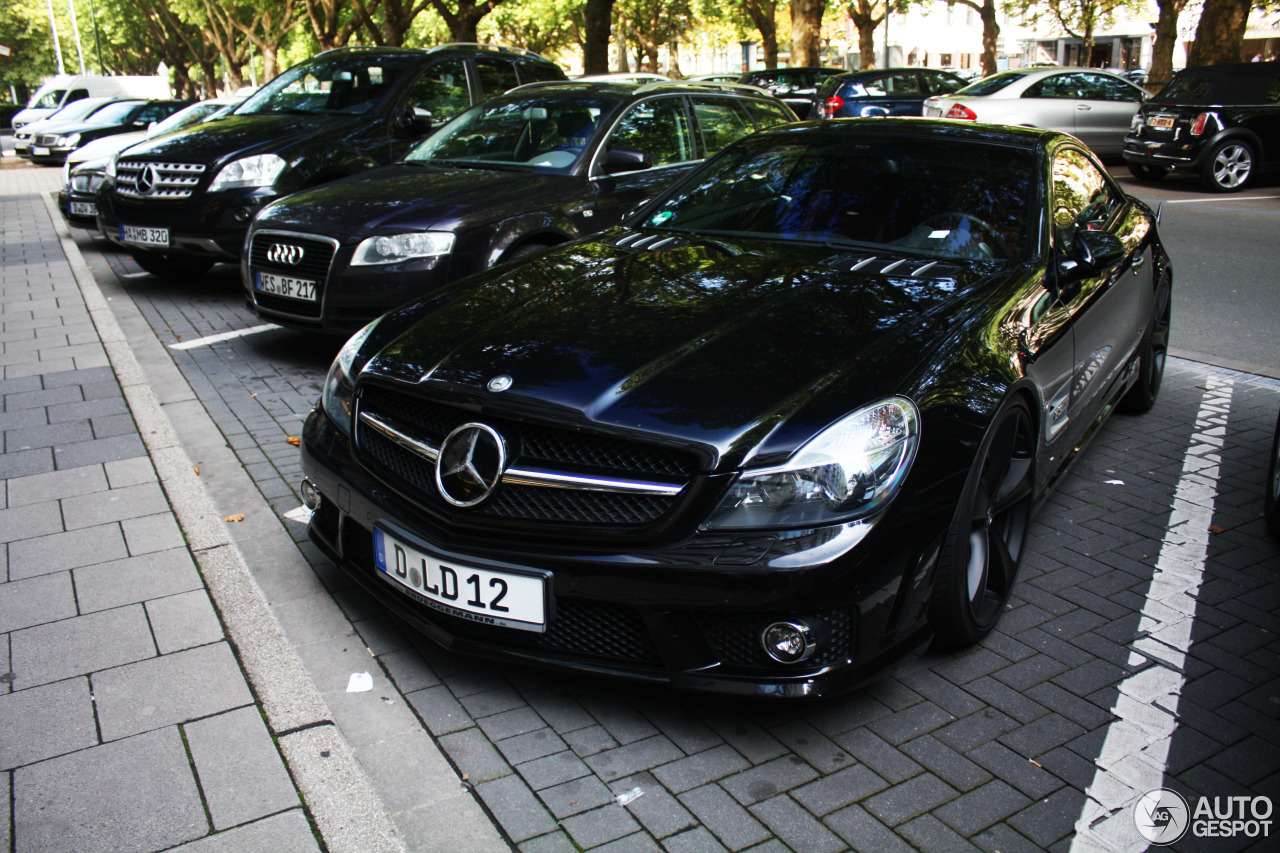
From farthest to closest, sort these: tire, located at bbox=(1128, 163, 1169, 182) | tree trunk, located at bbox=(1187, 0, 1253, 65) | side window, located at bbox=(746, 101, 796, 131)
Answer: tree trunk, located at bbox=(1187, 0, 1253, 65)
tire, located at bbox=(1128, 163, 1169, 182)
side window, located at bbox=(746, 101, 796, 131)

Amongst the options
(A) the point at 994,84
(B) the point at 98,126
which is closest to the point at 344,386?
(A) the point at 994,84

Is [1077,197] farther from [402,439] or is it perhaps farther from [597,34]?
[597,34]

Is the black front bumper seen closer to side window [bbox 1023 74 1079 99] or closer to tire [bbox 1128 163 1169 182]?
tire [bbox 1128 163 1169 182]

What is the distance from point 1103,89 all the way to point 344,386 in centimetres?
1720

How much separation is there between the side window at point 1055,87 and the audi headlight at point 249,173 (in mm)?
Answer: 12675

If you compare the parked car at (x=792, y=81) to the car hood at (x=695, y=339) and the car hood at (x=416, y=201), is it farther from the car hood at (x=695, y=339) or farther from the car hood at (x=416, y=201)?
the car hood at (x=695, y=339)

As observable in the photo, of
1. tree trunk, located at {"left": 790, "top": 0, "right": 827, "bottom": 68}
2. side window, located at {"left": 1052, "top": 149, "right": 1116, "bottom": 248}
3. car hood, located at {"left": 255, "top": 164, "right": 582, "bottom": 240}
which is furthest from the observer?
tree trunk, located at {"left": 790, "top": 0, "right": 827, "bottom": 68}

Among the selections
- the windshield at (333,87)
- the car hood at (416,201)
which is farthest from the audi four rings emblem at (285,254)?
the windshield at (333,87)

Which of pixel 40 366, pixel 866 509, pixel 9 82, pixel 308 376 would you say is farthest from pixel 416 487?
pixel 9 82

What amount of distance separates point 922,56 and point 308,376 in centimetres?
7770

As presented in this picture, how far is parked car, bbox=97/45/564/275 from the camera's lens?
805 centimetres

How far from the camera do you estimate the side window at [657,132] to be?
6.80 meters

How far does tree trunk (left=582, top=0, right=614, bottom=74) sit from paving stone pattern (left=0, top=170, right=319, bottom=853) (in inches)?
663

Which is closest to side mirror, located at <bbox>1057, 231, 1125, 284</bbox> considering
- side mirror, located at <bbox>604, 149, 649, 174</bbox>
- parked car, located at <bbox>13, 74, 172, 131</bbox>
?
side mirror, located at <bbox>604, 149, 649, 174</bbox>
